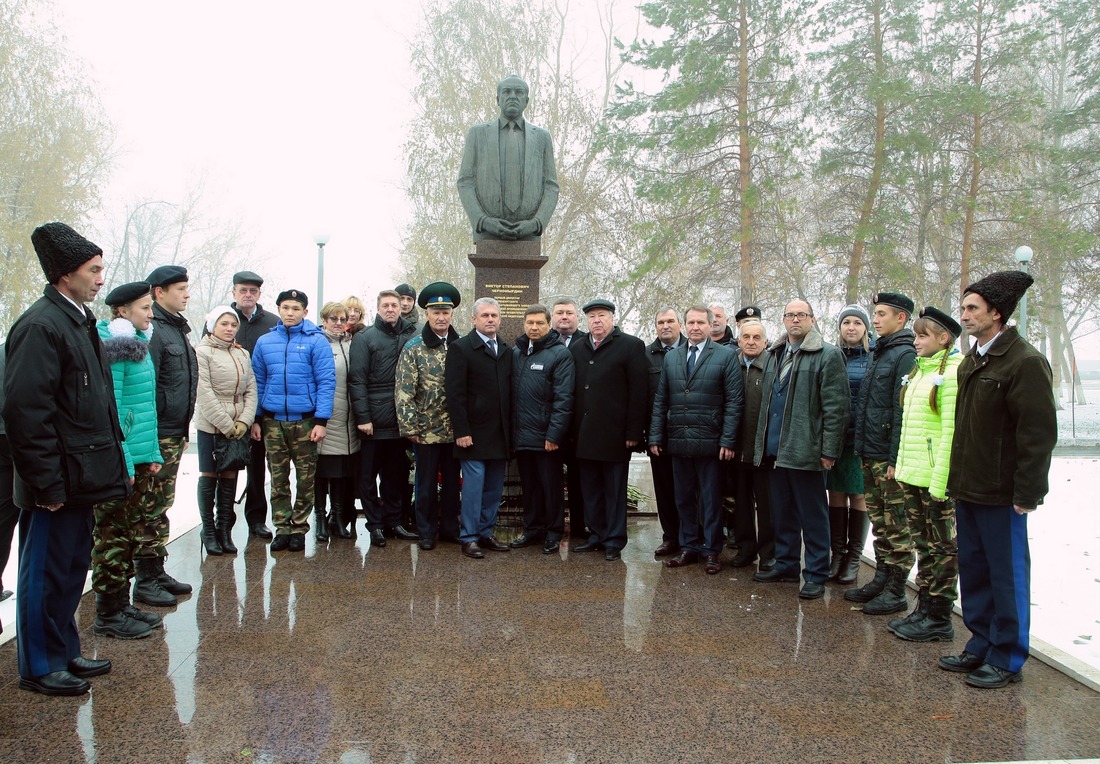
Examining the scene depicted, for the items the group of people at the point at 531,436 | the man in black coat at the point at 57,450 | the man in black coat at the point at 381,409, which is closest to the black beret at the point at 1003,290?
the group of people at the point at 531,436

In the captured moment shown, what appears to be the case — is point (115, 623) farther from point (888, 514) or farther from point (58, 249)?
point (888, 514)

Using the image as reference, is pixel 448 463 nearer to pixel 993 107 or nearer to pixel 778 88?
pixel 778 88

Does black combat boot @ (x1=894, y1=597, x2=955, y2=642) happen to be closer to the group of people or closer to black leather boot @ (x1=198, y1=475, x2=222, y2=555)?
the group of people

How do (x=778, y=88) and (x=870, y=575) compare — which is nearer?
(x=870, y=575)

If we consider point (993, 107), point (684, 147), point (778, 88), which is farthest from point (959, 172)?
point (684, 147)

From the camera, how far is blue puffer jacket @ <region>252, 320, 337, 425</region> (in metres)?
6.25

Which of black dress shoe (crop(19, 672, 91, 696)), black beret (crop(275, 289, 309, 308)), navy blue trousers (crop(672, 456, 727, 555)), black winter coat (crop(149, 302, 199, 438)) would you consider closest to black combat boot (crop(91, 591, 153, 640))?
black dress shoe (crop(19, 672, 91, 696))

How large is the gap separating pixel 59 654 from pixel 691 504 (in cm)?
415

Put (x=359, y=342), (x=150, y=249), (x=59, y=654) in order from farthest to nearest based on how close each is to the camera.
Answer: (x=150, y=249) → (x=359, y=342) → (x=59, y=654)

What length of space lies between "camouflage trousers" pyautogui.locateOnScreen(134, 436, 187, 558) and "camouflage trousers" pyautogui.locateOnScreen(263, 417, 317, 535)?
3.44 ft

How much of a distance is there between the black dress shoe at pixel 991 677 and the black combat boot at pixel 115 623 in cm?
426

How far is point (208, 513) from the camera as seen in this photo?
621 cm

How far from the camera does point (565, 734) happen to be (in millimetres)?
3236

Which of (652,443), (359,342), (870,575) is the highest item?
(359,342)
